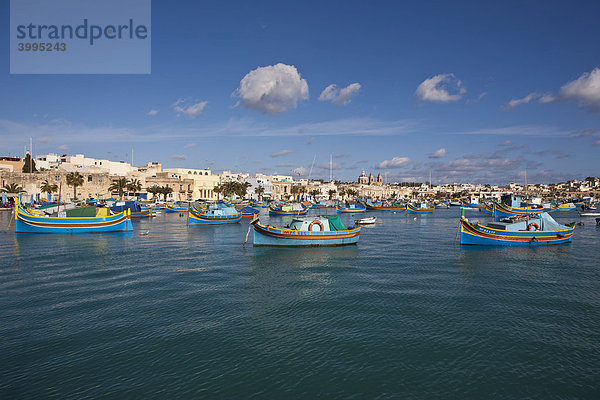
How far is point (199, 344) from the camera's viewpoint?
13258mm

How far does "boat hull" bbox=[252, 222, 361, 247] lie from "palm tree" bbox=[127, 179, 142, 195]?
91.4 m

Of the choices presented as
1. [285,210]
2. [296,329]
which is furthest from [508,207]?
[296,329]

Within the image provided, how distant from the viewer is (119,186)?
106188mm

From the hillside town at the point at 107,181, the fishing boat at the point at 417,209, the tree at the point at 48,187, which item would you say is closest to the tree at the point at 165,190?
the hillside town at the point at 107,181

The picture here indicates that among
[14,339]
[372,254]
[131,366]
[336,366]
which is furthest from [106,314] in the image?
[372,254]

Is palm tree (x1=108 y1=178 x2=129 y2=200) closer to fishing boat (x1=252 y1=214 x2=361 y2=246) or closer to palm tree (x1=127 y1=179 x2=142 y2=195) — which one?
palm tree (x1=127 y1=179 x2=142 y2=195)

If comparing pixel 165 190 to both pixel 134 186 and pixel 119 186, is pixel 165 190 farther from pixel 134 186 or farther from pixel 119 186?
pixel 119 186

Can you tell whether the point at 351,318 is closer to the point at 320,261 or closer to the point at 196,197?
the point at 320,261

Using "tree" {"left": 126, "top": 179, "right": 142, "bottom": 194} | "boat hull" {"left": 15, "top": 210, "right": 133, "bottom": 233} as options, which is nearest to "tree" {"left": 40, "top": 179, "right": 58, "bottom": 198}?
"tree" {"left": 126, "top": 179, "right": 142, "bottom": 194}

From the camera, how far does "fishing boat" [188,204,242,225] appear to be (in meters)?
58.2

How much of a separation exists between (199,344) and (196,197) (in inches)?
5134

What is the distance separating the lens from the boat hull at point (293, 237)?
34.7 meters

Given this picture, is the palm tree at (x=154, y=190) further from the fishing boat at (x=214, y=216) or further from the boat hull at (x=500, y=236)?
the boat hull at (x=500, y=236)

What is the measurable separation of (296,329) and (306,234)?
2030 cm
